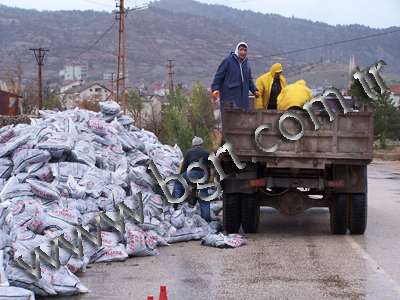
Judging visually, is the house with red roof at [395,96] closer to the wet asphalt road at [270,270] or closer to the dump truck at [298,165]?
the dump truck at [298,165]

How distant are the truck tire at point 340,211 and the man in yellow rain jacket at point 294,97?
1.38 meters

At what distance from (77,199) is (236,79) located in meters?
3.51

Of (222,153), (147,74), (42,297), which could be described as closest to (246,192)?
(222,153)

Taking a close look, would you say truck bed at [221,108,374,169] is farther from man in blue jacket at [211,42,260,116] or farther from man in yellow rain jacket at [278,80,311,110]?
man in blue jacket at [211,42,260,116]

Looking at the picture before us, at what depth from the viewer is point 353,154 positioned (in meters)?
8.41

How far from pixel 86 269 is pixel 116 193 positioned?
185 cm

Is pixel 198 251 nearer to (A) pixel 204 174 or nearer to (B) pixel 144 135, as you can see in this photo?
(A) pixel 204 174

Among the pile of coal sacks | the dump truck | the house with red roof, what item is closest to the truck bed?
the dump truck

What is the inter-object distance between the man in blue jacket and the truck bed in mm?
1862

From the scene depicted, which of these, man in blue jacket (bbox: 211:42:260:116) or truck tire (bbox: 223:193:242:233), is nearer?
truck tire (bbox: 223:193:242:233)

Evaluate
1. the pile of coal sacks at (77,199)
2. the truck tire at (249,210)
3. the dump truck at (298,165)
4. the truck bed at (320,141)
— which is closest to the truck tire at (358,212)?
the dump truck at (298,165)

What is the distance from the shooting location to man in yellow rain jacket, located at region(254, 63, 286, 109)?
34.2 ft

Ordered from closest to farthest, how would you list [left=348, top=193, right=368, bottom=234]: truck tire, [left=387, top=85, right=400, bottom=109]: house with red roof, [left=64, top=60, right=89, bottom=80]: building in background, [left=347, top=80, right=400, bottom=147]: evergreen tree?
[left=348, top=193, right=368, bottom=234]: truck tire < [left=347, top=80, right=400, bottom=147]: evergreen tree < [left=387, top=85, right=400, bottom=109]: house with red roof < [left=64, top=60, right=89, bottom=80]: building in background

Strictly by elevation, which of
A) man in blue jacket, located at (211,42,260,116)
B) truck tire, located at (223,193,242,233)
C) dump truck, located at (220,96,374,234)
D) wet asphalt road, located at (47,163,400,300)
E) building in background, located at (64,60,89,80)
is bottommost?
wet asphalt road, located at (47,163,400,300)
